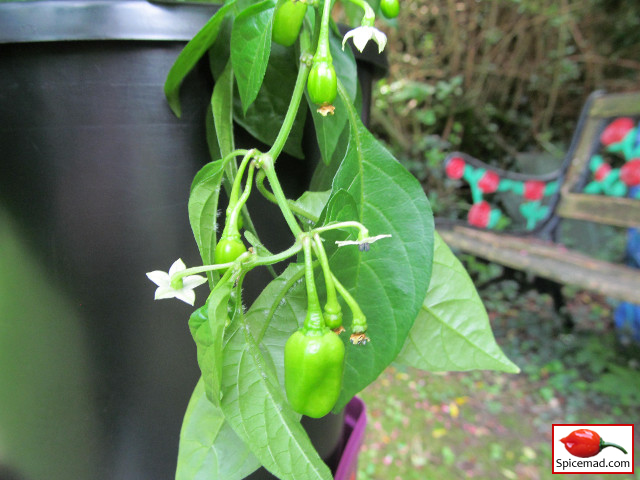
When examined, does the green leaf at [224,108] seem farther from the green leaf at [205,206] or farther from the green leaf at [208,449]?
the green leaf at [208,449]

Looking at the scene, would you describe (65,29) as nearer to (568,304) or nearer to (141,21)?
(141,21)

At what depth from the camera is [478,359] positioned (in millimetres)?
256

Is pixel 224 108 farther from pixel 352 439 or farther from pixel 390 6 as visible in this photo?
pixel 352 439

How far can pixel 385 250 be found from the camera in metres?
0.22

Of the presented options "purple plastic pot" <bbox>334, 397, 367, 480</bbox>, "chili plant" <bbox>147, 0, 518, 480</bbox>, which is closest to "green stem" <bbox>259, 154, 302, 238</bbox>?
"chili plant" <bbox>147, 0, 518, 480</bbox>

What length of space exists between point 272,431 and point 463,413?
3.49 feet

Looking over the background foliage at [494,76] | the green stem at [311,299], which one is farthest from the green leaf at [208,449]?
the background foliage at [494,76]

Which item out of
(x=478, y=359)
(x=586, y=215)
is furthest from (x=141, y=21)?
(x=586, y=215)

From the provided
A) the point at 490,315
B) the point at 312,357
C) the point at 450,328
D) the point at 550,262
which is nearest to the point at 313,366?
the point at 312,357

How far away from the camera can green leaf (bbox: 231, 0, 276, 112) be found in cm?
21

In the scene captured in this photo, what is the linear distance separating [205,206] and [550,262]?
111 centimetres

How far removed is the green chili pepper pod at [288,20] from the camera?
20 cm
